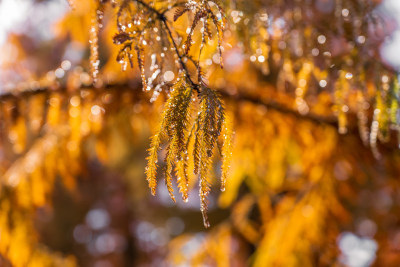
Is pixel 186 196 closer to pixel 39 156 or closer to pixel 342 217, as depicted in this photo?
pixel 39 156

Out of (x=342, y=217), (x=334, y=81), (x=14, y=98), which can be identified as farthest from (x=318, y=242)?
(x=14, y=98)

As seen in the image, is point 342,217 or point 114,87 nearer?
point 114,87

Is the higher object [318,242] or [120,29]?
[120,29]

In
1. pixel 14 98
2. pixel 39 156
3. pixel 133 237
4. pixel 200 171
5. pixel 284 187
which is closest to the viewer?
pixel 200 171

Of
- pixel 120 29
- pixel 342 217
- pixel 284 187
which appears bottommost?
pixel 284 187

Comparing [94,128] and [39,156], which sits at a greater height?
[94,128]

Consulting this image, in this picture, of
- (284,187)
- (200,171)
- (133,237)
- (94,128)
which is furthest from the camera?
(133,237)

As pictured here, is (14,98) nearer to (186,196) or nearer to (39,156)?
(39,156)

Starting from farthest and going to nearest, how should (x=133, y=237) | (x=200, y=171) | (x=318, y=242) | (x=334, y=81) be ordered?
1. (x=133, y=237)
2. (x=318, y=242)
3. (x=334, y=81)
4. (x=200, y=171)

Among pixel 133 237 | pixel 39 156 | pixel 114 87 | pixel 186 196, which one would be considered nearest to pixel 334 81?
pixel 114 87
